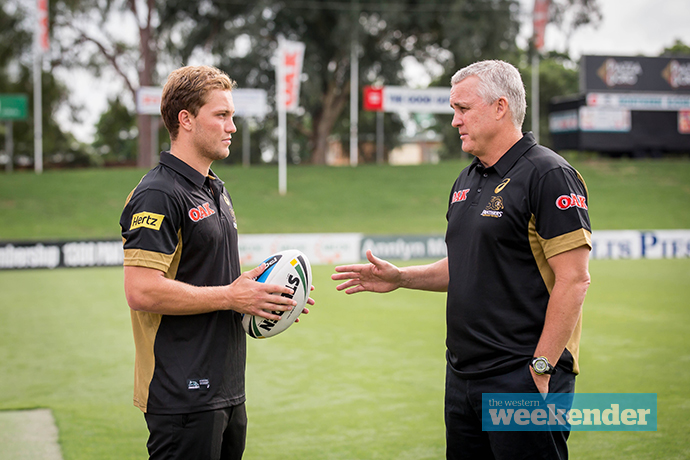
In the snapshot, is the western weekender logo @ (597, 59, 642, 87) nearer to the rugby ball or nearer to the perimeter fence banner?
the perimeter fence banner

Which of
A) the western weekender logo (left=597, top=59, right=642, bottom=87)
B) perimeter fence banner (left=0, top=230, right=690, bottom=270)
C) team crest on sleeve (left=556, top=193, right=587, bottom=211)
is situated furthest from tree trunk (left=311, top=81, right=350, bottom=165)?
team crest on sleeve (left=556, top=193, right=587, bottom=211)

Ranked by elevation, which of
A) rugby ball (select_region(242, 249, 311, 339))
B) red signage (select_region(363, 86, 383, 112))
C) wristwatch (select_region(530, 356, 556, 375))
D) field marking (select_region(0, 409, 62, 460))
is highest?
red signage (select_region(363, 86, 383, 112))

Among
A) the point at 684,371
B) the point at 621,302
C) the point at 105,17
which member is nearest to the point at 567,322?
the point at 684,371

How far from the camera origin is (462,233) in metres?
2.90

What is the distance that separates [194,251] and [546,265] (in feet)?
4.98

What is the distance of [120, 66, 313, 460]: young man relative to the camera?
8.48 feet

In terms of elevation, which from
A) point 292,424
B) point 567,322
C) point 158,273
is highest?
point 158,273

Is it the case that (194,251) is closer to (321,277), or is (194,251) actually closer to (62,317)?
(62,317)

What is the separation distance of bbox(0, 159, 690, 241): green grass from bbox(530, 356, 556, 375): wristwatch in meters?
19.2

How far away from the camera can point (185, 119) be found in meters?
2.79

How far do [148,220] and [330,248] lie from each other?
13470 millimetres

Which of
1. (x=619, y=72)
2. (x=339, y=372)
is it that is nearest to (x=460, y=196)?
(x=339, y=372)

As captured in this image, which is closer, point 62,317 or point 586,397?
point 586,397

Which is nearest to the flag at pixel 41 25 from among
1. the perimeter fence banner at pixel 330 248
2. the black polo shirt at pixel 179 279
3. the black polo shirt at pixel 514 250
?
the perimeter fence banner at pixel 330 248
